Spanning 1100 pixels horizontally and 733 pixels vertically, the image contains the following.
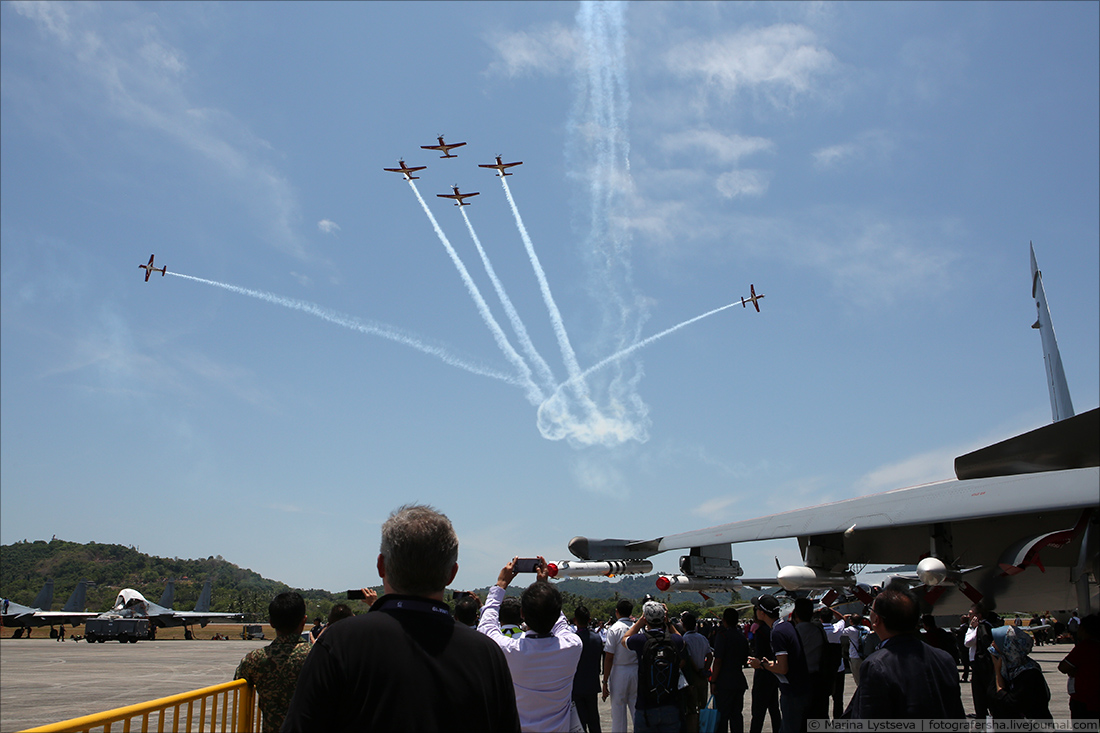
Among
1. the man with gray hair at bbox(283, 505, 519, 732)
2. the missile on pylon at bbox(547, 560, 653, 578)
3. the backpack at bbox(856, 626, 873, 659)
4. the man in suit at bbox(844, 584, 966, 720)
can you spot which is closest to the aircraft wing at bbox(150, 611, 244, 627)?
the missile on pylon at bbox(547, 560, 653, 578)

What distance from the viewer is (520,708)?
434 cm

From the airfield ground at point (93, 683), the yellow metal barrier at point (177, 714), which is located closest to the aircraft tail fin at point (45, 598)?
the airfield ground at point (93, 683)

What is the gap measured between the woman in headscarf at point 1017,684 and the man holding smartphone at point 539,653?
14.7 ft

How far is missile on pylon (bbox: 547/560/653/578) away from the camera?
35.7ft

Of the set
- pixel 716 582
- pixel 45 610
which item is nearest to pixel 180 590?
pixel 45 610

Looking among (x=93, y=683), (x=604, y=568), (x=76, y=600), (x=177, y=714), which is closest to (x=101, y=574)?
(x=76, y=600)

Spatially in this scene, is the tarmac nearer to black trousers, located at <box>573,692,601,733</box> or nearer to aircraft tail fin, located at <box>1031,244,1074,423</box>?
black trousers, located at <box>573,692,601,733</box>

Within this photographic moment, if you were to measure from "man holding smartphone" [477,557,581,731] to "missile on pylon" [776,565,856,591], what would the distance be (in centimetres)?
505

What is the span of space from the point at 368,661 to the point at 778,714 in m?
7.82

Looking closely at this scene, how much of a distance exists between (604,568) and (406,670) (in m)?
9.26

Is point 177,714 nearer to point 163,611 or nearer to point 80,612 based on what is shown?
point 80,612

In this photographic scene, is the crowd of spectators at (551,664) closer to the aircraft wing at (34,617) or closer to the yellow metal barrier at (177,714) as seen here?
the yellow metal barrier at (177,714)

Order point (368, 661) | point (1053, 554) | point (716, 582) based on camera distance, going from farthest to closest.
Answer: point (716, 582)
point (1053, 554)
point (368, 661)

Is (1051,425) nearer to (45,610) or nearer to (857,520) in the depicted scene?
(857,520)
